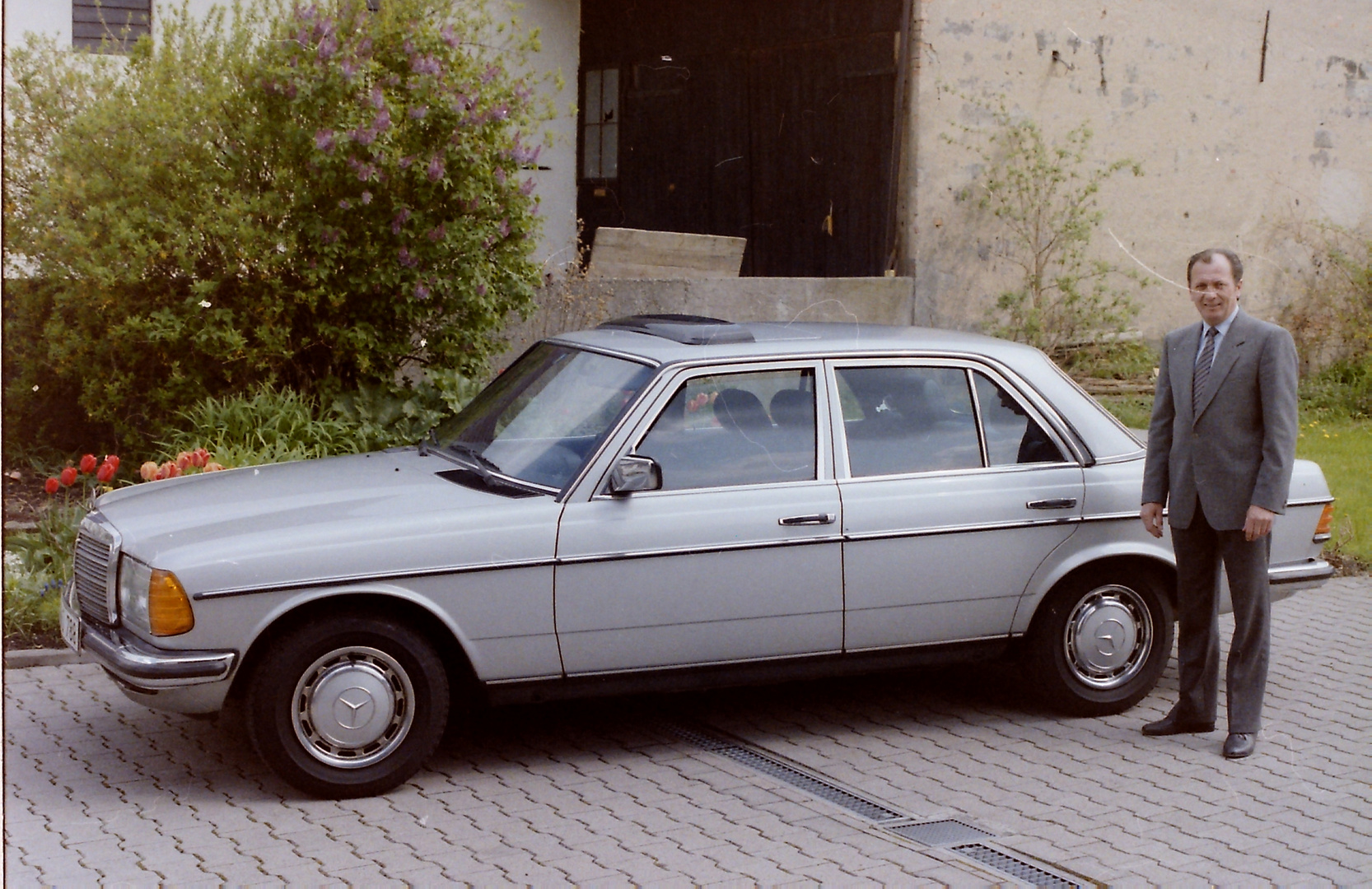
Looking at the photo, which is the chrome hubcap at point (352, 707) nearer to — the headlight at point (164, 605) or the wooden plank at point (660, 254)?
the headlight at point (164, 605)

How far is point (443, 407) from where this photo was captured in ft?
30.3

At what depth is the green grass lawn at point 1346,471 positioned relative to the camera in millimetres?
9367

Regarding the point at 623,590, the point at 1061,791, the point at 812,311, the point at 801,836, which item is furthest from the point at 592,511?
the point at 812,311

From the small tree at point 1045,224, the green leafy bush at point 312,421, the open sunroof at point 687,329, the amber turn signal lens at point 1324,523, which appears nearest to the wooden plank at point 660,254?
the small tree at point 1045,224

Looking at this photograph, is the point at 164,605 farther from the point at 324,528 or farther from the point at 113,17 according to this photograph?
the point at 113,17

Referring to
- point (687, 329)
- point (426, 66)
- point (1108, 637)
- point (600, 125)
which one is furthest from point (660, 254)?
point (1108, 637)

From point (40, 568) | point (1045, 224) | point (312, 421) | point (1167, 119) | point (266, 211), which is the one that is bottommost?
point (40, 568)

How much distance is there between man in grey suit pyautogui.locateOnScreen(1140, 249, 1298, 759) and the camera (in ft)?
18.0

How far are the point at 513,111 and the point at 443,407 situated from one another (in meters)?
1.95

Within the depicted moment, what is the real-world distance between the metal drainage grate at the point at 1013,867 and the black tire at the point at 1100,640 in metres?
1.41

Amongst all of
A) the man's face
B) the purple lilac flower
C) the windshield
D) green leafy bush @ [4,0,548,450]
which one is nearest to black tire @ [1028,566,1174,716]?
the man's face

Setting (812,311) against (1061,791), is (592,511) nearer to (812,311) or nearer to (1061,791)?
(1061,791)

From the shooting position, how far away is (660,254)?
11930 millimetres

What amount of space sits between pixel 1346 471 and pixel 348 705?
918cm
